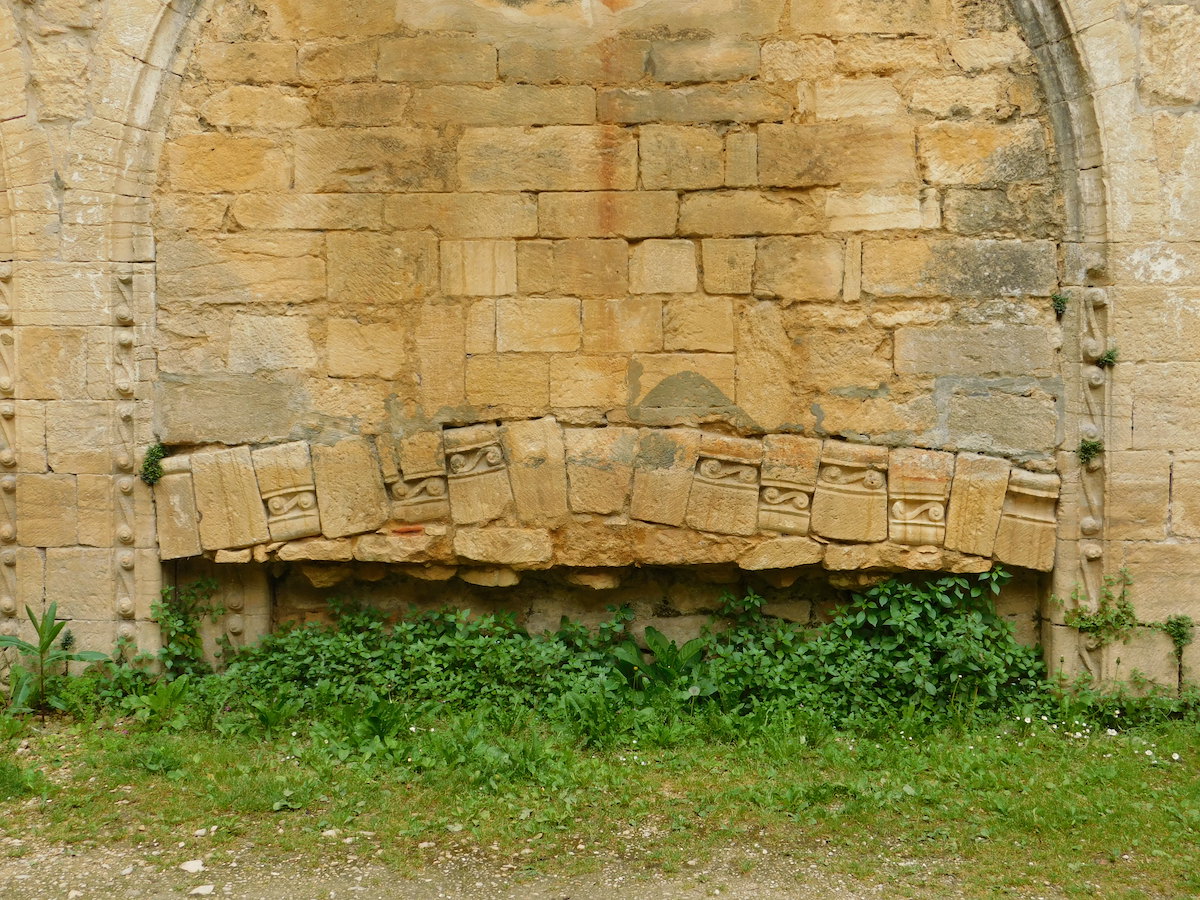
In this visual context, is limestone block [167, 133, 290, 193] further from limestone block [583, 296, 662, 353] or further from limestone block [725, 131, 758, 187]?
limestone block [725, 131, 758, 187]

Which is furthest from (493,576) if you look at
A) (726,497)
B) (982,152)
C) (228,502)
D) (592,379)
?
(982,152)

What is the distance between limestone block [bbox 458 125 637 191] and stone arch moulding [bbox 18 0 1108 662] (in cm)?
120

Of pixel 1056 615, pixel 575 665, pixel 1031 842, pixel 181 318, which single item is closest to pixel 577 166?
pixel 181 318

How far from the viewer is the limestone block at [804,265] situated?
16.4 ft

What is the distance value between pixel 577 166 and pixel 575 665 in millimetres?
2476

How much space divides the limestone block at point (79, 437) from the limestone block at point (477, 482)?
1.69 meters

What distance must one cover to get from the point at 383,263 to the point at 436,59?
1.04 metres

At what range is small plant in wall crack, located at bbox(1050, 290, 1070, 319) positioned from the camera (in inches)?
193

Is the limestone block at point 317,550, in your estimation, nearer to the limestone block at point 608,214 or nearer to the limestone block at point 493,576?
the limestone block at point 493,576

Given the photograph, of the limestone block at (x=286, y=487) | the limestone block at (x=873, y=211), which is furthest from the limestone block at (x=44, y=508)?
the limestone block at (x=873, y=211)

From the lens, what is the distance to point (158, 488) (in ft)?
16.7

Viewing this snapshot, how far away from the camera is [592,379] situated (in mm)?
5082

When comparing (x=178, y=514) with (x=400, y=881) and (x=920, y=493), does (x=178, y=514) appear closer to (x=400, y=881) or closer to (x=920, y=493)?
(x=400, y=881)

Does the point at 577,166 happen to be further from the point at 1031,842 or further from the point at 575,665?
the point at 1031,842
